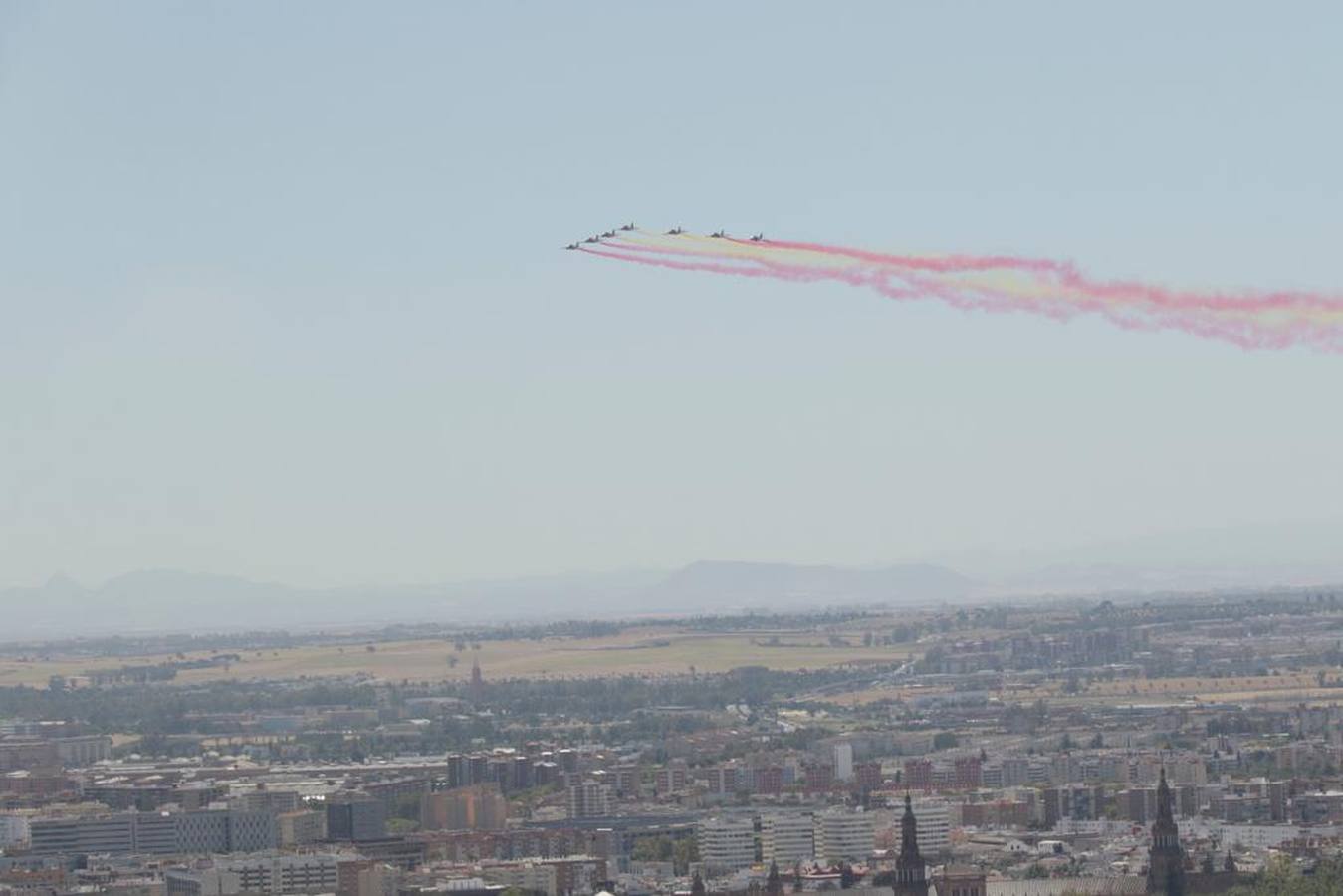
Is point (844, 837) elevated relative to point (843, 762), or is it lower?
lower

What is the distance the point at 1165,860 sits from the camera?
95312 millimetres

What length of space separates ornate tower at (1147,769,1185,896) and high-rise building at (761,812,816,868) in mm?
20930

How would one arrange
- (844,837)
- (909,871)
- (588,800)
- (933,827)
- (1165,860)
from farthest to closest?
1. (588,800)
2. (933,827)
3. (844,837)
4. (1165,860)
5. (909,871)

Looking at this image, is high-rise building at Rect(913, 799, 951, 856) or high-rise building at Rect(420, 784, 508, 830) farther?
high-rise building at Rect(420, 784, 508, 830)

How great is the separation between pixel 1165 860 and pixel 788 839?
86.5 feet

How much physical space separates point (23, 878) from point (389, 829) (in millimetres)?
25276

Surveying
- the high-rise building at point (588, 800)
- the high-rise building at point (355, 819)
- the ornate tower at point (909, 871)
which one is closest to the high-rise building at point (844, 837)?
the high-rise building at point (355, 819)

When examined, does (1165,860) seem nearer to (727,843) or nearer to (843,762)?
(727,843)

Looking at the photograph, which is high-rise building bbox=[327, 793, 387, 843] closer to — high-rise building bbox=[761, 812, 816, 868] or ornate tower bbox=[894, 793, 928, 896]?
high-rise building bbox=[761, 812, 816, 868]

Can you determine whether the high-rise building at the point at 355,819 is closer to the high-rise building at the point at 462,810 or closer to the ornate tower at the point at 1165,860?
the high-rise building at the point at 462,810

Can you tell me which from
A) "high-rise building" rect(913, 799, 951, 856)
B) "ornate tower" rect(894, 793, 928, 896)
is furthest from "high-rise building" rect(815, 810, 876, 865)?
"ornate tower" rect(894, 793, 928, 896)

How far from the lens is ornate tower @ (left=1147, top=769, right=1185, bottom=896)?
94562 millimetres

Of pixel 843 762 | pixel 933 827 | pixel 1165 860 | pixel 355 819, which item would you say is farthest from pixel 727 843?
pixel 843 762

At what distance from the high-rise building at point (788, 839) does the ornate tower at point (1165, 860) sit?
20930 millimetres
